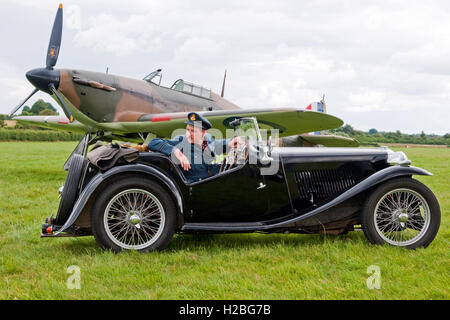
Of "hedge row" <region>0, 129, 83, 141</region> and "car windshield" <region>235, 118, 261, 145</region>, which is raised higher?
"car windshield" <region>235, 118, 261, 145</region>

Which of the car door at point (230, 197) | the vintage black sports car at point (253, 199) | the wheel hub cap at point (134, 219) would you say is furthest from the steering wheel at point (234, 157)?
the wheel hub cap at point (134, 219)

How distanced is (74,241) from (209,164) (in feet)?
5.78

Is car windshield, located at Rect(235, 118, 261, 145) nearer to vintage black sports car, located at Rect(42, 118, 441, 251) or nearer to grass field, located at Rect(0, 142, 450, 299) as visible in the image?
vintage black sports car, located at Rect(42, 118, 441, 251)

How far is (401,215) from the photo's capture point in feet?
13.1

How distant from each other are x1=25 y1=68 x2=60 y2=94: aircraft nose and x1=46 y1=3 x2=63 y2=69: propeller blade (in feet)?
0.87

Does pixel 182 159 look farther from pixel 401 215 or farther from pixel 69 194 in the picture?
pixel 401 215

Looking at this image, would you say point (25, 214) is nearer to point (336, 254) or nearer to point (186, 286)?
point (186, 286)

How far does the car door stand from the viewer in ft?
13.0

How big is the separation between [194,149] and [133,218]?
0.93 meters

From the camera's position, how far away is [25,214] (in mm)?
6090

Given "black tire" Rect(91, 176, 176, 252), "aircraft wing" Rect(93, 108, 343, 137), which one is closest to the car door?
"black tire" Rect(91, 176, 176, 252)

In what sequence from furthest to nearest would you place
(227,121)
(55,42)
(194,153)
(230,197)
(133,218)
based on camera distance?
(55,42)
(227,121)
(194,153)
(230,197)
(133,218)

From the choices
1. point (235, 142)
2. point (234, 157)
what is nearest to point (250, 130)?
point (235, 142)

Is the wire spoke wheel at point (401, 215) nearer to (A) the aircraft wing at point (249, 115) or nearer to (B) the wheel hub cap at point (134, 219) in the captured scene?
(B) the wheel hub cap at point (134, 219)
